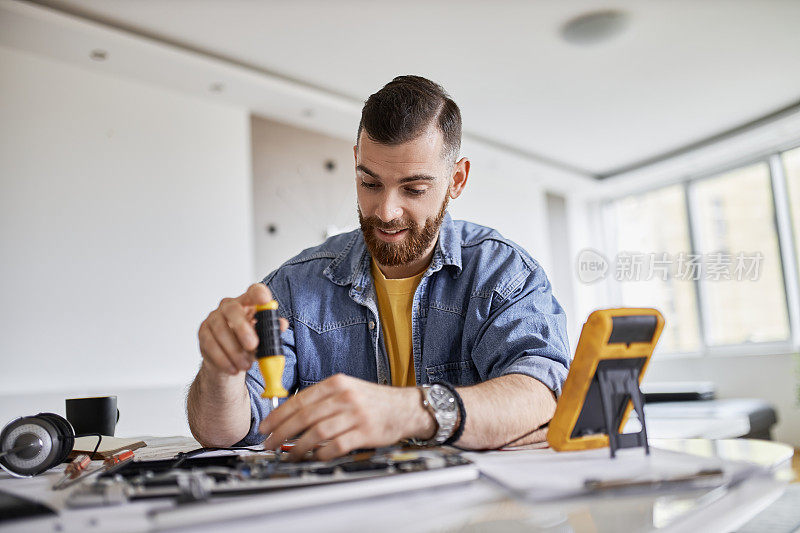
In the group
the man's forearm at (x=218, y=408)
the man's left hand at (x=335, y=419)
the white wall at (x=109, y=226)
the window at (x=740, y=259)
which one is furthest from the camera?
the window at (x=740, y=259)

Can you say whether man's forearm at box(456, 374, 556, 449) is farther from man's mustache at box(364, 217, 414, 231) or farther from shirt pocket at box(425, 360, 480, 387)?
man's mustache at box(364, 217, 414, 231)

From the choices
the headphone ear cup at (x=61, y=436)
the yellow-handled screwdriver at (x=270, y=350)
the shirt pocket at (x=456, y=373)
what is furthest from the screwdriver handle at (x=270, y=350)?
the shirt pocket at (x=456, y=373)

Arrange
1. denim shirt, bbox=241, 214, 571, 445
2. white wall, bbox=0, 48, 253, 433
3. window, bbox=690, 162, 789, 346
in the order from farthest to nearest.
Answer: window, bbox=690, 162, 789, 346, white wall, bbox=0, 48, 253, 433, denim shirt, bbox=241, 214, 571, 445

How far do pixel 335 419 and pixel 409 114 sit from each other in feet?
2.57

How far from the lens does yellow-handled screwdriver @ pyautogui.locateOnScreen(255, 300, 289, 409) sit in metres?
0.75

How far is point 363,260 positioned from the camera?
4.55 ft

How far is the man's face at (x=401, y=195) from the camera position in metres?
1.29

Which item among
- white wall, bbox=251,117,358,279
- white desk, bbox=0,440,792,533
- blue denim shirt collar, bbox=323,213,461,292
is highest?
white wall, bbox=251,117,358,279

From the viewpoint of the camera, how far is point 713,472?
0.59 metres

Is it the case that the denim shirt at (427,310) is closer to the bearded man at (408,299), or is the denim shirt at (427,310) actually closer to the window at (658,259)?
the bearded man at (408,299)

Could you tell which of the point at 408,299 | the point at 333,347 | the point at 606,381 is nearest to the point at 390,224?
the point at 408,299

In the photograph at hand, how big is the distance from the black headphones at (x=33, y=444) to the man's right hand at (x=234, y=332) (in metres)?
0.21

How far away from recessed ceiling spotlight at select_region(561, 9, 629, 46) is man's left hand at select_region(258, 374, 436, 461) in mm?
3347

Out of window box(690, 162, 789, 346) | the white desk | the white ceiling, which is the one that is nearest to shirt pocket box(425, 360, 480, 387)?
the white desk
